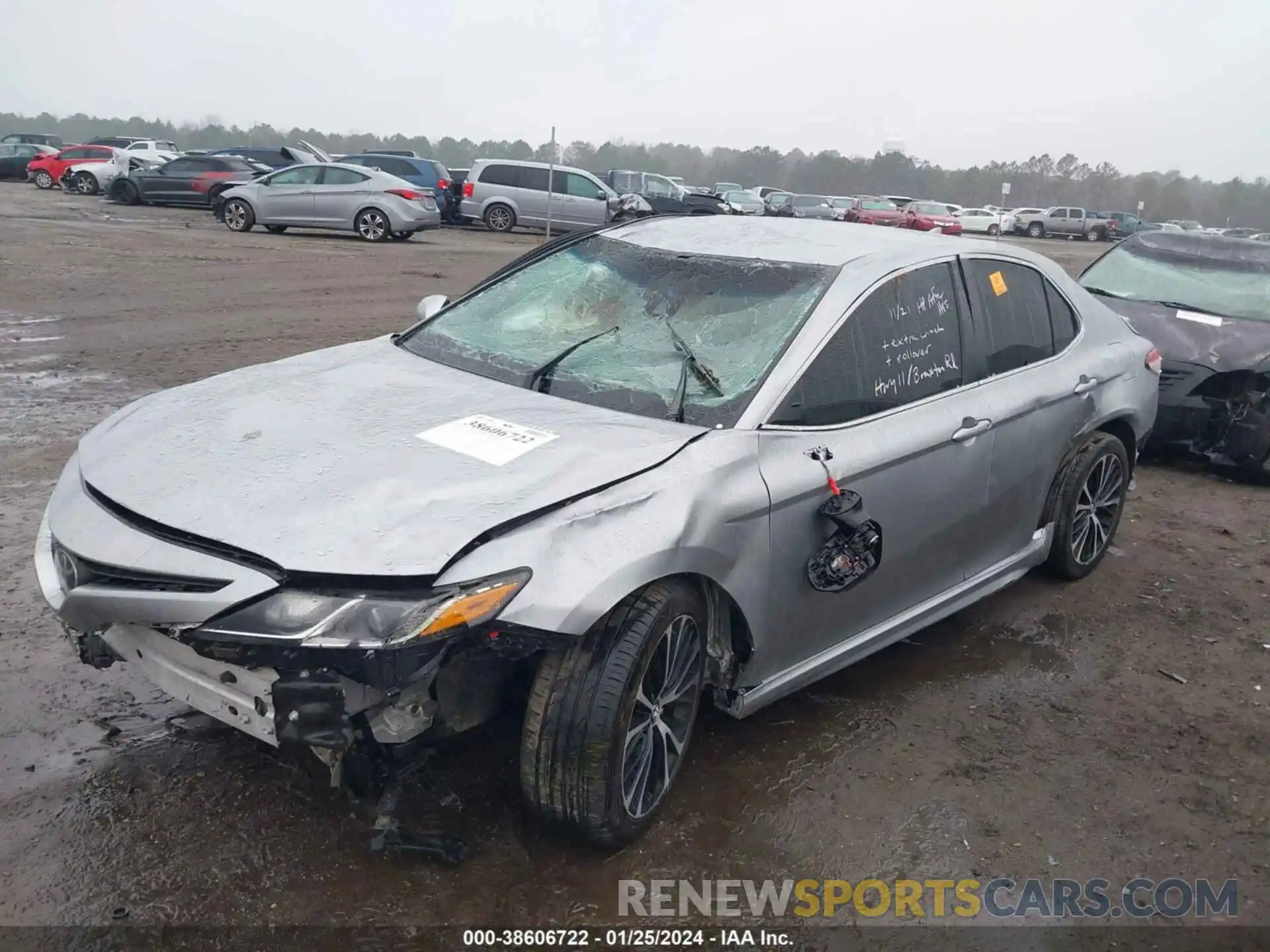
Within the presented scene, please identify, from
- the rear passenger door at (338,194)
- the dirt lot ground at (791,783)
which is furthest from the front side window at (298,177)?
the dirt lot ground at (791,783)

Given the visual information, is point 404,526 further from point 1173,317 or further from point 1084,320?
point 1173,317

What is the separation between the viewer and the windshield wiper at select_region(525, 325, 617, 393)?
3590 mm

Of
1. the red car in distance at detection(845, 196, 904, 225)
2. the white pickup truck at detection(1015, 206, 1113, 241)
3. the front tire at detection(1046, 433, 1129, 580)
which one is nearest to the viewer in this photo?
the front tire at detection(1046, 433, 1129, 580)

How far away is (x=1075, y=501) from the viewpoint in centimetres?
482

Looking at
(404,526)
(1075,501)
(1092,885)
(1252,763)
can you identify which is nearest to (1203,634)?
(1075,501)

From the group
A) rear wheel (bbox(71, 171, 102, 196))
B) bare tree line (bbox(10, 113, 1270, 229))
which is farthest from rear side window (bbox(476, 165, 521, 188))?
bare tree line (bbox(10, 113, 1270, 229))

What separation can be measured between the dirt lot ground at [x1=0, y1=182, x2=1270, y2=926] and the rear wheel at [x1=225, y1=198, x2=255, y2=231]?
1618 centimetres

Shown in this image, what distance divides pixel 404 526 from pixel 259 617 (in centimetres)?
40

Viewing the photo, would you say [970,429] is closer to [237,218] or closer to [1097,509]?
[1097,509]

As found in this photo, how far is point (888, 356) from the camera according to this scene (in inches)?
149

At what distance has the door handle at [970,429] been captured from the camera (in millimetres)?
3924

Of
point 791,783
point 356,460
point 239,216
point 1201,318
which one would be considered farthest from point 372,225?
point 791,783

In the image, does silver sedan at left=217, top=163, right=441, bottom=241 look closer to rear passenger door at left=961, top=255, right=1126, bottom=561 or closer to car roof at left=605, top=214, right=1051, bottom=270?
A: car roof at left=605, top=214, right=1051, bottom=270

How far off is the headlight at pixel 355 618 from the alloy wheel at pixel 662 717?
616 millimetres
